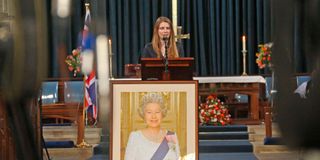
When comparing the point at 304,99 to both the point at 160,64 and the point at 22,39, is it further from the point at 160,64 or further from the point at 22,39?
the point at 160,64

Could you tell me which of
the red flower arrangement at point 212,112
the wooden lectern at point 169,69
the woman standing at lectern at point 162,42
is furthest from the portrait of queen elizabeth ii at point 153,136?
the red flower arrangement at point 212,112

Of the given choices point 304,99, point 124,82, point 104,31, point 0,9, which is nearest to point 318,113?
point 304,99

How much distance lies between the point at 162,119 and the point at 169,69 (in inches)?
13.9

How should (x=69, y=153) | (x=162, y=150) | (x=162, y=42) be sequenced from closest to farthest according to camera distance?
(x=162, y=150)
(x=162, y=42)
(x=69, y=153)

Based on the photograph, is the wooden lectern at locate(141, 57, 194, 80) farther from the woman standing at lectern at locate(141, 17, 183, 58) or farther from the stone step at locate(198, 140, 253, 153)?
the stone step at locate(198, 140, 253, 153)

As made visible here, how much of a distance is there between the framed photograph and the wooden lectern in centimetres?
18

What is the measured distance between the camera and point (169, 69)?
11.7 ft

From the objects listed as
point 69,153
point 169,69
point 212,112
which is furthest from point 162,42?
point 212,112

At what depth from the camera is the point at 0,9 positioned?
55 centimetres

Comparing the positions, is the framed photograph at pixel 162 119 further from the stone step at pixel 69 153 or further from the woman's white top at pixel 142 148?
the stone step at pixel 69 153

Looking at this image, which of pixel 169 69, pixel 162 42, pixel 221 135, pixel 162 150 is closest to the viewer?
pixel 162 150

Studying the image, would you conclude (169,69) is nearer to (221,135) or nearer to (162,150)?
(162,150)

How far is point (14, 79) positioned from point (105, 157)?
0.10m

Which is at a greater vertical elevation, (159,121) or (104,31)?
(104,31)
